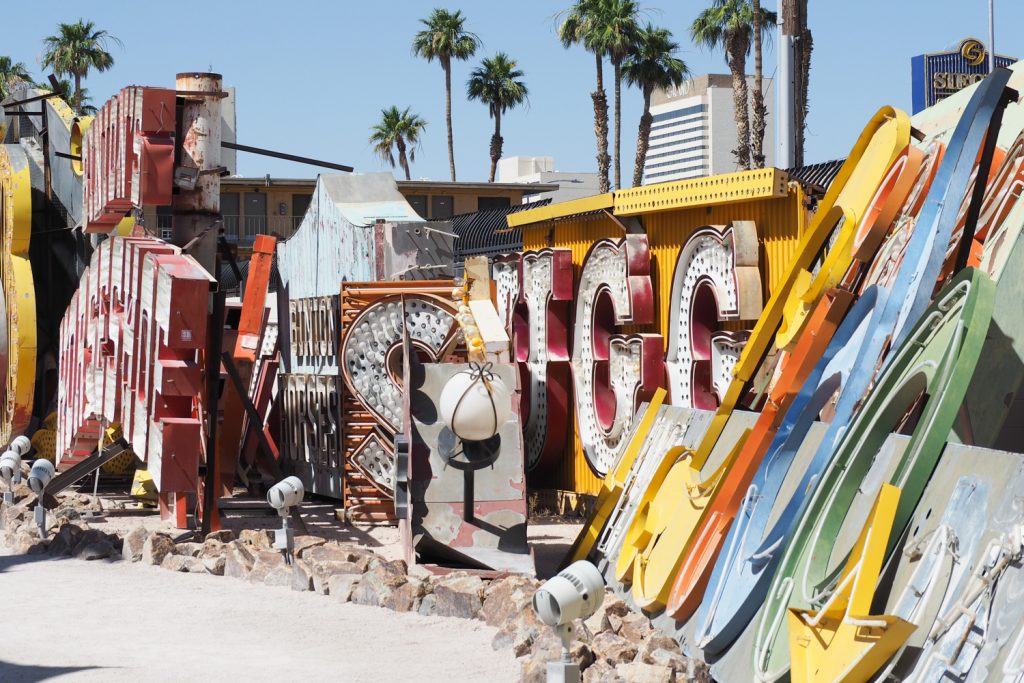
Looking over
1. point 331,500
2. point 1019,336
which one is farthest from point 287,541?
point 1019,336

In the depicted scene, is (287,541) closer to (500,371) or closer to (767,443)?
(500,371)

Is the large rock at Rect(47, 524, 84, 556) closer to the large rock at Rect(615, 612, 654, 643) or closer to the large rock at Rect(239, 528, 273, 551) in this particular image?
the large rock at Rect(239, 528, 273, 551)

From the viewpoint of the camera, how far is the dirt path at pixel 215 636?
8969mm

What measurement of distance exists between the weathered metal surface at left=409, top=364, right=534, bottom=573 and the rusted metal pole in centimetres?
434

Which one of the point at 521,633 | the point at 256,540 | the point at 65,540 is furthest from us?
the point at 65,540

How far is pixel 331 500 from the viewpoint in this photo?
18375 mm

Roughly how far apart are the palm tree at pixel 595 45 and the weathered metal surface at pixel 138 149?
2685 cm

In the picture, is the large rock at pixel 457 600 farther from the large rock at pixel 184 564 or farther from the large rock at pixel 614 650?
the large rock at pixel 184 564

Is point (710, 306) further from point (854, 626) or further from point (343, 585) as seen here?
point (854, 626)

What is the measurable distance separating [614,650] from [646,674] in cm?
68

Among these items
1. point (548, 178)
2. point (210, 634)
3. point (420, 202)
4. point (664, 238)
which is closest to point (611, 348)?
point (664, 238)

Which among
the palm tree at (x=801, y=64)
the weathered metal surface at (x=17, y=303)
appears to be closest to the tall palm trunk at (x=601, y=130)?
the palm tree at (x=801, y=64)

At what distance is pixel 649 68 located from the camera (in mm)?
45125

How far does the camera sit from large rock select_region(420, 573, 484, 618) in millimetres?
10344
